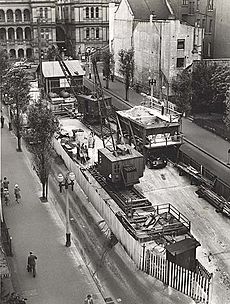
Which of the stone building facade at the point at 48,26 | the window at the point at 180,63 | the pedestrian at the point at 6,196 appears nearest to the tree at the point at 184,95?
the window at the point at 180,63

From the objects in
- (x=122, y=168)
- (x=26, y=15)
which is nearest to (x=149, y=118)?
(x=122, y=168)

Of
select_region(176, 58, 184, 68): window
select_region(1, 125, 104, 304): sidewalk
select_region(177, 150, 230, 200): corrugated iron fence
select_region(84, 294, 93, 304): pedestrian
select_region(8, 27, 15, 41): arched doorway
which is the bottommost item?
select_region(1, 125, 104, 304): sidewalk

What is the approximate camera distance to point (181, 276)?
69.8 ft

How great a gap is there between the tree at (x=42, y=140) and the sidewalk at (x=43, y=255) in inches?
77.9

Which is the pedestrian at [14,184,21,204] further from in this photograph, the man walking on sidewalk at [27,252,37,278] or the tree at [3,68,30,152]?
the tree at [3,68,30,152]

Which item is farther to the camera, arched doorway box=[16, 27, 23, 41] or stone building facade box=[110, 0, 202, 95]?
arched doorway box=[16, 27, 23, 41]

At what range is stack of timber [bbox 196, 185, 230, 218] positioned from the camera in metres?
29.4

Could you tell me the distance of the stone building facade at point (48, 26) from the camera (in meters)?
89.9

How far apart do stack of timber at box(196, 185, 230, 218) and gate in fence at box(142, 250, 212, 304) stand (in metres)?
7.24

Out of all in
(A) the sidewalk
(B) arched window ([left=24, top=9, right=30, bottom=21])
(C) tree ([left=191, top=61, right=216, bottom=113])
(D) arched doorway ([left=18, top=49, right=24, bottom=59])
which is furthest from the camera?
(D) arched doorway ([left=18, top=49, right=24, bottom=59])

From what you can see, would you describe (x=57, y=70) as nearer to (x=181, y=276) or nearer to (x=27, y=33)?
(x=27, y=33)

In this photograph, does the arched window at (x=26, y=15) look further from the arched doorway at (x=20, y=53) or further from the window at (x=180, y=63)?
the window at (x=180, y=63)

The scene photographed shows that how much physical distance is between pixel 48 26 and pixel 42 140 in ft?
216

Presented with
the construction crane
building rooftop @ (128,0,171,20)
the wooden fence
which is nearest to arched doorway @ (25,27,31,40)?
building rooftop @ (128,0,171,20)
